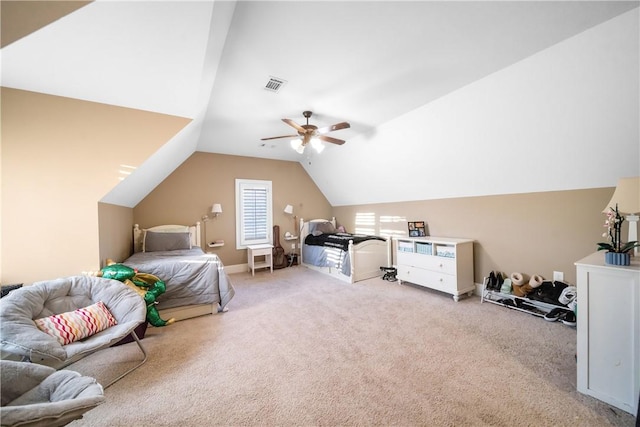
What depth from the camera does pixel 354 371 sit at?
1868 millimetres

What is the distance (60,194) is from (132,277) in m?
0.99

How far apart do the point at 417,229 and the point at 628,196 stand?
249cm

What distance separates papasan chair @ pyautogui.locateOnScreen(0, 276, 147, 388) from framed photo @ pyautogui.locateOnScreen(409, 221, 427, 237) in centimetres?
383

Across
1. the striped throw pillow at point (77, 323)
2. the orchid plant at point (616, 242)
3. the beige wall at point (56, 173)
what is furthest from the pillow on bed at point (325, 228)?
the orchid plant at point (616, 242)

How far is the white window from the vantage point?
5203mm

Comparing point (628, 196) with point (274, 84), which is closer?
point (628, 196)

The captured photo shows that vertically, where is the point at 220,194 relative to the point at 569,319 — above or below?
above

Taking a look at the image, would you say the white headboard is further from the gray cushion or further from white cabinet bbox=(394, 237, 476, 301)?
white cabinet bbox=(394, 237, 476, 301)

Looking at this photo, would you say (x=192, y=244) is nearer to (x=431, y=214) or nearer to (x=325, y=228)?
(x=325, y=228)

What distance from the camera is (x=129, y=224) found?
12.9ft

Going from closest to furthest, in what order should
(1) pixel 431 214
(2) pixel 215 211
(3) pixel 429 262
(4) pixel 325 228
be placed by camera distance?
(3) pixel 429 262
(1) pixel 431 214
(2) pixel 215 211
(4) pixel 325 228

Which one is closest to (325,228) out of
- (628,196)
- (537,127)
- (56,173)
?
(537,127)

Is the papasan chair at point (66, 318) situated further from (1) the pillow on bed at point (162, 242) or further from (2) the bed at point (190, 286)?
(1) the pillow on bed at point (162, 242)

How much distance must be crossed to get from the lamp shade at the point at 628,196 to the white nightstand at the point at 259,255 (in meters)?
4.67
